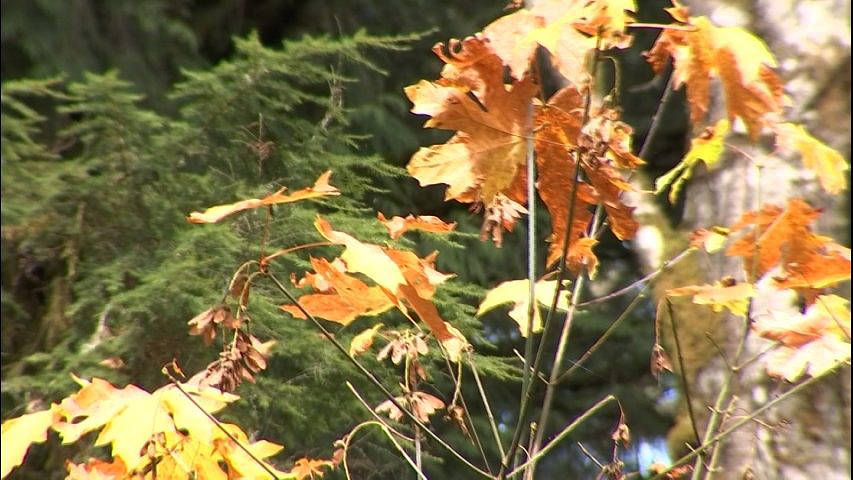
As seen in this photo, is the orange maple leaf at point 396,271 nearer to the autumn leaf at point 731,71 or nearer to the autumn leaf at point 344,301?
the autumn leaf at point 344,301

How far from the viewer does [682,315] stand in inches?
70.5

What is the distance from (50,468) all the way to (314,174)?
22.7 inches

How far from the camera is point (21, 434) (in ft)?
2.85

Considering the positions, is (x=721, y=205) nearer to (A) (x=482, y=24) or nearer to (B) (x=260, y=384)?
(B) (x=260, y=384)

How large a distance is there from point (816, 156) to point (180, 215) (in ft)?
3.31

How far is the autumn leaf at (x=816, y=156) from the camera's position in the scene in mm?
917

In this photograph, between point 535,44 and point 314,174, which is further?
point 314,174

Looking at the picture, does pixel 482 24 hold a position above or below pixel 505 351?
above

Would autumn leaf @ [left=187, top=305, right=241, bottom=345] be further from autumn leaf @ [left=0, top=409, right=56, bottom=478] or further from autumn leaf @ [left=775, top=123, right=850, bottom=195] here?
autumn leaf @ [left=775, top=123, right=850, bottom=195]

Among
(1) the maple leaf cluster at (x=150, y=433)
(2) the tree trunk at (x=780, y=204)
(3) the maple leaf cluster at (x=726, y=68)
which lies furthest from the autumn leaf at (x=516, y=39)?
(2) the tree trunk at (x=780, y=204)

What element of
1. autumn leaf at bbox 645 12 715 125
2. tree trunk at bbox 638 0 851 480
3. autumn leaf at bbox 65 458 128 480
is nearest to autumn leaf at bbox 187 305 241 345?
autumn leaf at bbox 65 458 128 480

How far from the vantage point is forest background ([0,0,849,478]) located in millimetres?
1337

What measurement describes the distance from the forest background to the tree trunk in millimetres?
144

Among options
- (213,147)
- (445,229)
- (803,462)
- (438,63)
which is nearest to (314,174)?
(213,147)
